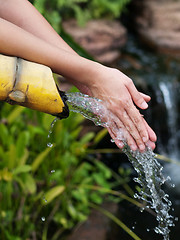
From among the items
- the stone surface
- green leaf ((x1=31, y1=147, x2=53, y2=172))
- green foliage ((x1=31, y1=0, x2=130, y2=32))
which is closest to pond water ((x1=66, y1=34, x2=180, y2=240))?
the stone surface

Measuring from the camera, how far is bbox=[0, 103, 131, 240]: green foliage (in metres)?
2.18

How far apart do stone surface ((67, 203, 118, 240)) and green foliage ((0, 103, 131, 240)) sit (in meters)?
0.07

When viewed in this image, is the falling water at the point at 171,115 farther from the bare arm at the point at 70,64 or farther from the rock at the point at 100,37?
the bare arm at the point at 70,64

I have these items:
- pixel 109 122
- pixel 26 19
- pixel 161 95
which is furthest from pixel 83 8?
pixel 109 122

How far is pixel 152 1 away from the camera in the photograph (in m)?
5.38

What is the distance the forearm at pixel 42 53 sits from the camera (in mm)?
1025

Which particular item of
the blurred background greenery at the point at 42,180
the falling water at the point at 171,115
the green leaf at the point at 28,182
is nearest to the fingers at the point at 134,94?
the blurred background greenery at the point at 42,180

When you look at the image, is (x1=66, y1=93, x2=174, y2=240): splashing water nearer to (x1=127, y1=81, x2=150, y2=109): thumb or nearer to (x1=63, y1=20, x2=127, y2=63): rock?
(x1=127, y1=81, x2=150, y2=109): thumb

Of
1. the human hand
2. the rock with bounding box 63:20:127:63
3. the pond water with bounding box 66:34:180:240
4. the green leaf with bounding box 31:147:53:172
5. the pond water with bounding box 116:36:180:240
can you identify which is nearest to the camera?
the human hand

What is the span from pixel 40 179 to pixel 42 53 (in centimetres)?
161

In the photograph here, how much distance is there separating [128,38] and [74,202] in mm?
3325

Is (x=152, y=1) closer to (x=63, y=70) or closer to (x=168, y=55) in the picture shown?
(x=168, y=55)

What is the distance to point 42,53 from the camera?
1.07 meters

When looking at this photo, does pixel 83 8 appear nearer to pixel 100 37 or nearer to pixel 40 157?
pixel 100 37
